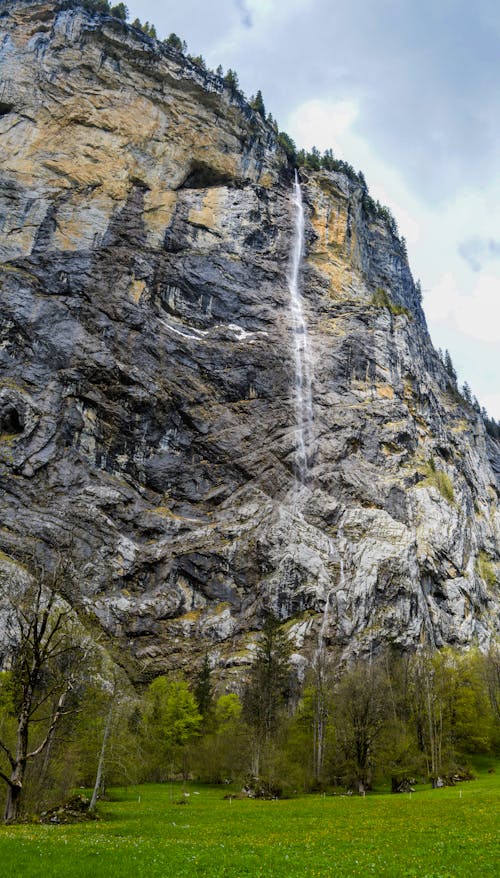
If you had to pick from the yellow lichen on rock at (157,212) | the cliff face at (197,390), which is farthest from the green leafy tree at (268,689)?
the yellow lichen on rock at (157,212)

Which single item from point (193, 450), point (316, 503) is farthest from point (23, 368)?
point (316, 503)

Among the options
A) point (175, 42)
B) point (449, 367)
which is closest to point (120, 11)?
point (175, 42)

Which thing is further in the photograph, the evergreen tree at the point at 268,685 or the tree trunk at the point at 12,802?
the evergreen tree at the point at 268,685

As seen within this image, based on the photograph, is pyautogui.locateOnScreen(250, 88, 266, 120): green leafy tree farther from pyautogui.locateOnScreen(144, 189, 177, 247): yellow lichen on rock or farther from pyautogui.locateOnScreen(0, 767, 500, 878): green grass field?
pyautogui.locateOnScreen(0, 767, 500, 878): green grass field

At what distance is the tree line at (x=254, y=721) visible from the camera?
28.3m

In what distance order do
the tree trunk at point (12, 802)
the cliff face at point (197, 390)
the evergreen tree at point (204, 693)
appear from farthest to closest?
the cliff face at point (197, 390), the evergreen tree at point (204, 693), the tree trunk at point (12, 802)

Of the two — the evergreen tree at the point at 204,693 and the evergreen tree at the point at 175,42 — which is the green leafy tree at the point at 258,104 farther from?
the evergreen tree at the point at 204,693

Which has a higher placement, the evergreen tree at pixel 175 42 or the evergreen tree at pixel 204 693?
the evergreen tree at pixel 175 42

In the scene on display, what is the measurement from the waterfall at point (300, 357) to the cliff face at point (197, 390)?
109 centimetres

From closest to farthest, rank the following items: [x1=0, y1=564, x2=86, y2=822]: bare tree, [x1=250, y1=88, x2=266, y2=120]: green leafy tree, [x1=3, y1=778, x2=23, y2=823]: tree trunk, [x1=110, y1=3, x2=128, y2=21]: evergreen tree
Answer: [x1=3, y1=778, x2=23, y2=823]: tree trunk
[x1=0, y1=564, x2=86, y2=822]: bare tree
[x1=110, y1=3, x2=128, y2=21]: evergreen tree
[x1=250, y1=88, x2=266, y2=120]: green leafy tree

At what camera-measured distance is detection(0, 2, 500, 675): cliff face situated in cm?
6322

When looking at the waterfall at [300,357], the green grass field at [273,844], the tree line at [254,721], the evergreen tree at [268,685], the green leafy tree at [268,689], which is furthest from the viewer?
the waterfall at [300,357]

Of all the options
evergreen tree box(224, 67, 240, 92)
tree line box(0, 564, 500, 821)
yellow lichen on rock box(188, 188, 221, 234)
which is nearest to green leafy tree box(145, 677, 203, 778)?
tree line box(0, 564, 500, 821)

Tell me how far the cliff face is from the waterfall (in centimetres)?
109
